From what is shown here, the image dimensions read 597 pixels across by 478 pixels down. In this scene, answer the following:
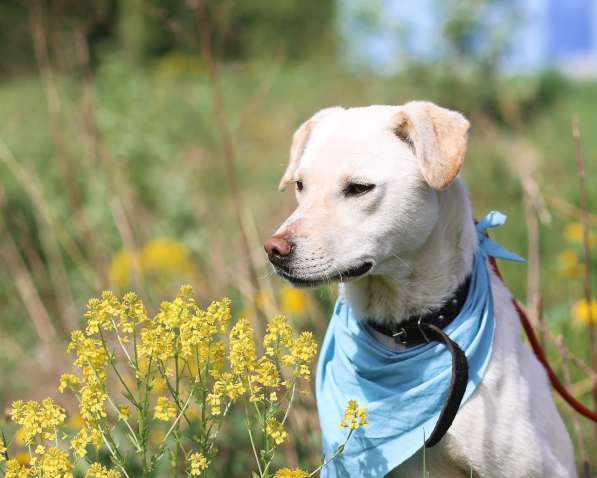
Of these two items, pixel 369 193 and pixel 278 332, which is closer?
pixel 278 332

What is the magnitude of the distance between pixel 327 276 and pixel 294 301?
2.18 metres

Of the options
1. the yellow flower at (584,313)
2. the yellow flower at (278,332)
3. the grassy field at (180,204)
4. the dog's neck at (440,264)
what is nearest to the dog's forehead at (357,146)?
the dog's neck at (440,264)

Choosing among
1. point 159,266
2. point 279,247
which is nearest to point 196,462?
point 279,247

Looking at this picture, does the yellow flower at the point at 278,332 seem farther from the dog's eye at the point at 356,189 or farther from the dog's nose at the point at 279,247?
the dog's eye at the point at 356,189

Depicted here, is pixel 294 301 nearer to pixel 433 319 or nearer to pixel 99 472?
pixel 433 319

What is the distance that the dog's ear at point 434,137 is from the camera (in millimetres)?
2371

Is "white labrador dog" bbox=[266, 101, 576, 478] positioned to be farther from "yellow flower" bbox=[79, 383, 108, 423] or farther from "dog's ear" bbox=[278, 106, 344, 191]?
"yellow flower" bbox=[79, 383, 108, 423]

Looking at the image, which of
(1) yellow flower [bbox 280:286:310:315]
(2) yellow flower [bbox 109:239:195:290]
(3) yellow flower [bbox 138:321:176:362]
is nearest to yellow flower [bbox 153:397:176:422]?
(3) yellow flower [bbox 138:321:176:362]

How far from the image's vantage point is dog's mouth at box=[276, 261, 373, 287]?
235cm

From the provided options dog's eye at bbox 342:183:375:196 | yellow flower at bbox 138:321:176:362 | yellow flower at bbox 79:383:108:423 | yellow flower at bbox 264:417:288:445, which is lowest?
yellow flower at bbox 264:417:288:445

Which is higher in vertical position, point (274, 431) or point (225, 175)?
point (274, 431)

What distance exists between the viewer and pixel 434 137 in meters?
2.45

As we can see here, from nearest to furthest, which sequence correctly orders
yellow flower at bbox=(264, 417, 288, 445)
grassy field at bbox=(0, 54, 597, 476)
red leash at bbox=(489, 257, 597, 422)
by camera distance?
yellow flower at bbox=(264, 417, 288, 445) → red leash at bbox=(489, 257, 597, 422) → grassy field at bbox=(0, 54, 597, 476)

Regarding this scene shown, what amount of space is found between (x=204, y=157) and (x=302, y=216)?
6.47m
